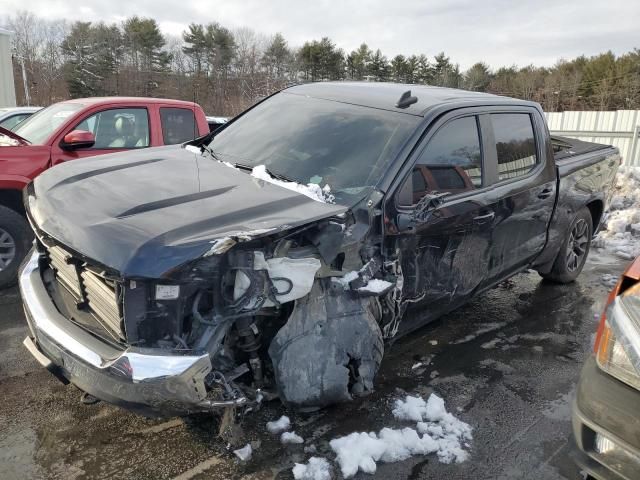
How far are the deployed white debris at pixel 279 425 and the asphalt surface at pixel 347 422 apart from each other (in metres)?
0.04

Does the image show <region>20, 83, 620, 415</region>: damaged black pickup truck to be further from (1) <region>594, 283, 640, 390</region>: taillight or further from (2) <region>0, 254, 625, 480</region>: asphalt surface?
(1) <region>594, 283, 640, 390</region>: taillight

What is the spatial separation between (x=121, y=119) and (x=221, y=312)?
4242 mm

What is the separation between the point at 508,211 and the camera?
12.3 feet

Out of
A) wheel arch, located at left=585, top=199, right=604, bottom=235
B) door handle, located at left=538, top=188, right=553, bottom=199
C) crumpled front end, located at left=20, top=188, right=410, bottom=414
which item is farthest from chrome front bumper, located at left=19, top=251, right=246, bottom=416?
wheel arch, located at left=585, top=199, right=604, bottom=235

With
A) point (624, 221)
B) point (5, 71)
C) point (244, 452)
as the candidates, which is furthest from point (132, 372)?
point (5, 71)

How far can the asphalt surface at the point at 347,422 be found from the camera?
249 centimetres

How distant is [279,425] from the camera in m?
2.78

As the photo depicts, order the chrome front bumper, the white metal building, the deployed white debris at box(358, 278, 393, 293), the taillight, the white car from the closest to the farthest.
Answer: the taillight < the chrome front bumper < the deployed white debris at box(358, 278, 393, 293) < the white car < the white metal building

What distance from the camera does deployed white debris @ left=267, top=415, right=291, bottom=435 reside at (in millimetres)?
2752

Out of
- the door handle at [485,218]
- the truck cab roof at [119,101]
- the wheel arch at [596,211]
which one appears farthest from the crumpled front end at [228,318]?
the wheel arch at [596,211]

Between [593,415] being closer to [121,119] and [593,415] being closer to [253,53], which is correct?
[121,119]

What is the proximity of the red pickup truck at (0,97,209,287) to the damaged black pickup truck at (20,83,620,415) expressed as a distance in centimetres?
171

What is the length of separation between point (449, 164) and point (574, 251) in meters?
2.88

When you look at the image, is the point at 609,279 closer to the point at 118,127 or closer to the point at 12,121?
the point at 118,127
